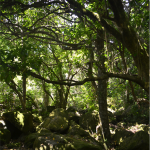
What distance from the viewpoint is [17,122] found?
6.09m

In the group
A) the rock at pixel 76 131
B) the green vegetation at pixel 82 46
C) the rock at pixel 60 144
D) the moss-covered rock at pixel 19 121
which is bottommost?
the rock at pixel 76 131

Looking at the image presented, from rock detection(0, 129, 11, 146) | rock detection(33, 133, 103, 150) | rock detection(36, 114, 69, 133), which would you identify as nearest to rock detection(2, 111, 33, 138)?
rock detection(36, 114, 69, 133)

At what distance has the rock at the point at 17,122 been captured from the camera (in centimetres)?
611

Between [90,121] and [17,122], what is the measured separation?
12.8 feet

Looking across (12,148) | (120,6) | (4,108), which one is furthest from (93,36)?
(4,108)

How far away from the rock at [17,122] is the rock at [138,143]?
4.00 meters

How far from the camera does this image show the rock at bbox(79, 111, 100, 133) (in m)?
7.86

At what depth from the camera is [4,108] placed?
8.18 meters

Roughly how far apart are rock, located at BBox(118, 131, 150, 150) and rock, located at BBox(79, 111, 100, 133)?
285cm

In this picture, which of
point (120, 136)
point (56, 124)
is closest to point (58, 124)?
point (56, 124)

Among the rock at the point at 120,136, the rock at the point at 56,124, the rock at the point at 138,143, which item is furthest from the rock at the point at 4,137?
the rock at the point at 120,136

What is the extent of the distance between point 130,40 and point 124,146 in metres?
3.76

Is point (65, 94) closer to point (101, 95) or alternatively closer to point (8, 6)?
point (101, 95)

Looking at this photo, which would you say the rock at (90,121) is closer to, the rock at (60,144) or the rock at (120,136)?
the rock at (120,136)
